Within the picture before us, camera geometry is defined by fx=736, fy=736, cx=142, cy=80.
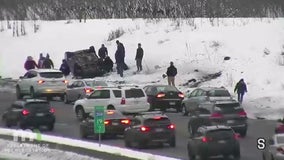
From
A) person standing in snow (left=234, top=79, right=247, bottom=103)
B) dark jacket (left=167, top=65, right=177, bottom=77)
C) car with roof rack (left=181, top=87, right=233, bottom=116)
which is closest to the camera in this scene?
car with roof rack (left=181, top=87, right=233, bottom=116)

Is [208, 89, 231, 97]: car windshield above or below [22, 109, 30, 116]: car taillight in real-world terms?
above

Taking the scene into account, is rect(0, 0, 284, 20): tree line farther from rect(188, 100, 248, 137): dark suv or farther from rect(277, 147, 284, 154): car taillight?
rect(277, 147, 284, 154): car taillight

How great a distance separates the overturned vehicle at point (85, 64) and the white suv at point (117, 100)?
14.8 m

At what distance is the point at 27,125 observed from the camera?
33.0m

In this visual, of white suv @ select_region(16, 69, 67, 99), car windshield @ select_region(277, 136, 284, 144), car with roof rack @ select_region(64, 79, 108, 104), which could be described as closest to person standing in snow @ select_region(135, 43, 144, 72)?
white suv @ select_region(16, 69, 67, 99)

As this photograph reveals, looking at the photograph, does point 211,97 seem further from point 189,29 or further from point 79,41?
point 79,41

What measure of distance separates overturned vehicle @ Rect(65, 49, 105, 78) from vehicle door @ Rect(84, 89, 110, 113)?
14705 mm

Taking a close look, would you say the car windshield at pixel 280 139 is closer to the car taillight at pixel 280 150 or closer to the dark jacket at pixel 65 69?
the car taillight at pixel 280 150

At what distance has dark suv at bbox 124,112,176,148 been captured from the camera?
27.7m

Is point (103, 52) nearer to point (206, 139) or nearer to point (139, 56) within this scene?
point (139, 56)

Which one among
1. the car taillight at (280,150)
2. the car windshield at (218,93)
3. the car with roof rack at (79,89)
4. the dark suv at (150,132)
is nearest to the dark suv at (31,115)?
the dark suv at (150,132)

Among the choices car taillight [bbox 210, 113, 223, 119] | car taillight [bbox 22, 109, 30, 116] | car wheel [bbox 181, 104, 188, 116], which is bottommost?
car wheel [bbox 181, 104, 188, 116]

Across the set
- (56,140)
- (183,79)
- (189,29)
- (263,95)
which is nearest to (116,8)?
(189,29)

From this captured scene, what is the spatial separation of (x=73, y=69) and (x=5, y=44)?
16.3 metres
